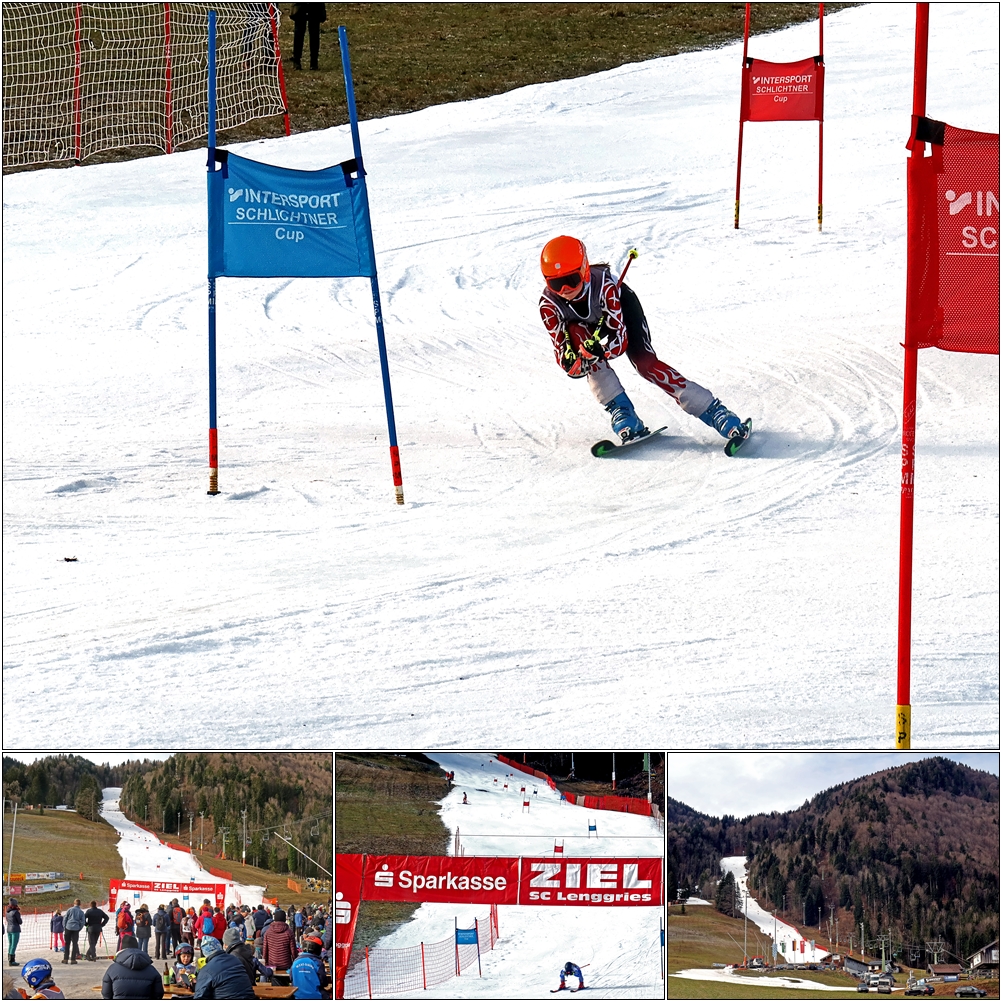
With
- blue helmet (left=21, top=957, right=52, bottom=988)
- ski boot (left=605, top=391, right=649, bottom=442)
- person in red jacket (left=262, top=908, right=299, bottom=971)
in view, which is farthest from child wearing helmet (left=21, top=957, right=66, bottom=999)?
ski boot (left=605, top=391, right=649, bottom=442)

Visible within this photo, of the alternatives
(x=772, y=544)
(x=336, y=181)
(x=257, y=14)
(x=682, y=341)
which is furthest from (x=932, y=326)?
(x=257, y=14)

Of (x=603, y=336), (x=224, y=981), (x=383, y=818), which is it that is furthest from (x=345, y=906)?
(x=603, y=336)

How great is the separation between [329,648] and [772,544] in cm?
277

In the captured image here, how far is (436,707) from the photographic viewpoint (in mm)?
6043

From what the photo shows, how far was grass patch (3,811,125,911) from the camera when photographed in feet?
17.7

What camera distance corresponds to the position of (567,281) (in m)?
8.72

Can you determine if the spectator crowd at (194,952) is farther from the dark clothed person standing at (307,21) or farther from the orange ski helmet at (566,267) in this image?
the dark clothed person standing at (307,21)

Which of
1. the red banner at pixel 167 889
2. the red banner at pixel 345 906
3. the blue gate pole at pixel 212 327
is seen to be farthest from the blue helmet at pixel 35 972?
the blue gate pole at pixel 212 327

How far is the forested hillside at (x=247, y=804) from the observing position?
5316 mm

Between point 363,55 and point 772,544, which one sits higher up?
point 363,55

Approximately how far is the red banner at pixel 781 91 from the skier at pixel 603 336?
6.43 meters

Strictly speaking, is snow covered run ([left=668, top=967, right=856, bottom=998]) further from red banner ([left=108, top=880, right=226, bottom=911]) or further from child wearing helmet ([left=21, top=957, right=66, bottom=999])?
child wearing helmet ([left=21, top=957, right=66, bottom=999])

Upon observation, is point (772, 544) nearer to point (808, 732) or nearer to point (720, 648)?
point (720, 648)

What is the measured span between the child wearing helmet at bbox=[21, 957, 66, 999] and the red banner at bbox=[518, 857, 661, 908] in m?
1.92
